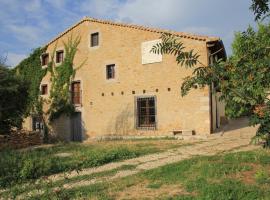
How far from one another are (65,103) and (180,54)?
21590mm

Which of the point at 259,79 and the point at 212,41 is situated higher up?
the point at 212,41

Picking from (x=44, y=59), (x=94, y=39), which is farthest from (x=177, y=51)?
(x=44, y=59)

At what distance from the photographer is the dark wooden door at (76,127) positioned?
903 inches

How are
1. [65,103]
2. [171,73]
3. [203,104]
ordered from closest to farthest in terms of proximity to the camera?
[203,104], [171,73], [65,103]

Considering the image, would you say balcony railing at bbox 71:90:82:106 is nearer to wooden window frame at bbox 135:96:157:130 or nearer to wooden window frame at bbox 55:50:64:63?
wooden window frame at bbox 55:50:64:63

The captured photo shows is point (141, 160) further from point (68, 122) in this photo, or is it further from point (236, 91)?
point (68, 122)

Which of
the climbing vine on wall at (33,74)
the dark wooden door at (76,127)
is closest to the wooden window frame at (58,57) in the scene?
the climbing vine on wall at (33,74)

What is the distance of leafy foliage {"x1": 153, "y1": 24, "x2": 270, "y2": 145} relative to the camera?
1.91 meters

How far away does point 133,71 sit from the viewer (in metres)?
20.2

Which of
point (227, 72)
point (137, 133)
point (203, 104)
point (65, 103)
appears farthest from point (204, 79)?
point (65, 103)

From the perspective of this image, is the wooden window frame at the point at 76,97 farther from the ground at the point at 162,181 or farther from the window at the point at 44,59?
the ground at the point at 162,181

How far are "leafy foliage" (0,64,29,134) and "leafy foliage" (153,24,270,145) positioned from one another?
16.9 metres

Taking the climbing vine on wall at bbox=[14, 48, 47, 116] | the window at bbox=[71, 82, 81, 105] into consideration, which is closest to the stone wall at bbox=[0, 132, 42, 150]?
the window at bbox=[71, 82, 81, 105]

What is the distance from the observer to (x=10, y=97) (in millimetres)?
18828
